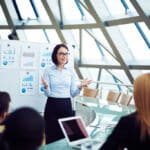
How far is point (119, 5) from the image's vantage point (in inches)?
385

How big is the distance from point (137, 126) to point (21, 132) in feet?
2.67

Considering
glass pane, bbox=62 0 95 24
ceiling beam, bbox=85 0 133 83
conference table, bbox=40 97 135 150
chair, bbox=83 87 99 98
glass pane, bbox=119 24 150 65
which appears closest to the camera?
conference table, bbox=40 97 135 150

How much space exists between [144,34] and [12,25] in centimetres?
540

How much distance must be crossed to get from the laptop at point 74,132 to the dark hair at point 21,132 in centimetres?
151

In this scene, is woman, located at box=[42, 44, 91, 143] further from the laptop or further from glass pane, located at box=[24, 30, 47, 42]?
glass pane, located at box=[24, 30, 47, 42]

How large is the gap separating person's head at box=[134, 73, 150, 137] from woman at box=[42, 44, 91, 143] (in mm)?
2266

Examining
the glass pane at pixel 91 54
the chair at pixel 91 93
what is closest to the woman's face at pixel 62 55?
the chair at pixel 91 93

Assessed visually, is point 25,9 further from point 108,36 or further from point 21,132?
point 21,132

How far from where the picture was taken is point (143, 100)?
1.88 m

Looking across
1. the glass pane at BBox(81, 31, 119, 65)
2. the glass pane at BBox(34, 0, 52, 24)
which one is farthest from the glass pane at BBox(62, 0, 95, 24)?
the glass pane at BBox(34, 0, 52, 24)

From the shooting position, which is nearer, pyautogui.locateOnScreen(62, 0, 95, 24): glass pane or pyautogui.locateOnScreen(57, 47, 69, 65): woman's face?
pyautogui.locateOnScreen(57, 47, 69, 65): woman's face

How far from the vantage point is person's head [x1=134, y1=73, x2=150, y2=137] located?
187 cm

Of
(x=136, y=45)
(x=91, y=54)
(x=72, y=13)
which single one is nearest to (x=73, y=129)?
(x=136, y=45)

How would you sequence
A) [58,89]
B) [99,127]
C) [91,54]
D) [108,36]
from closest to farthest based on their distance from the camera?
[99,127]
[58,89]
[108,36]
[91,54]
